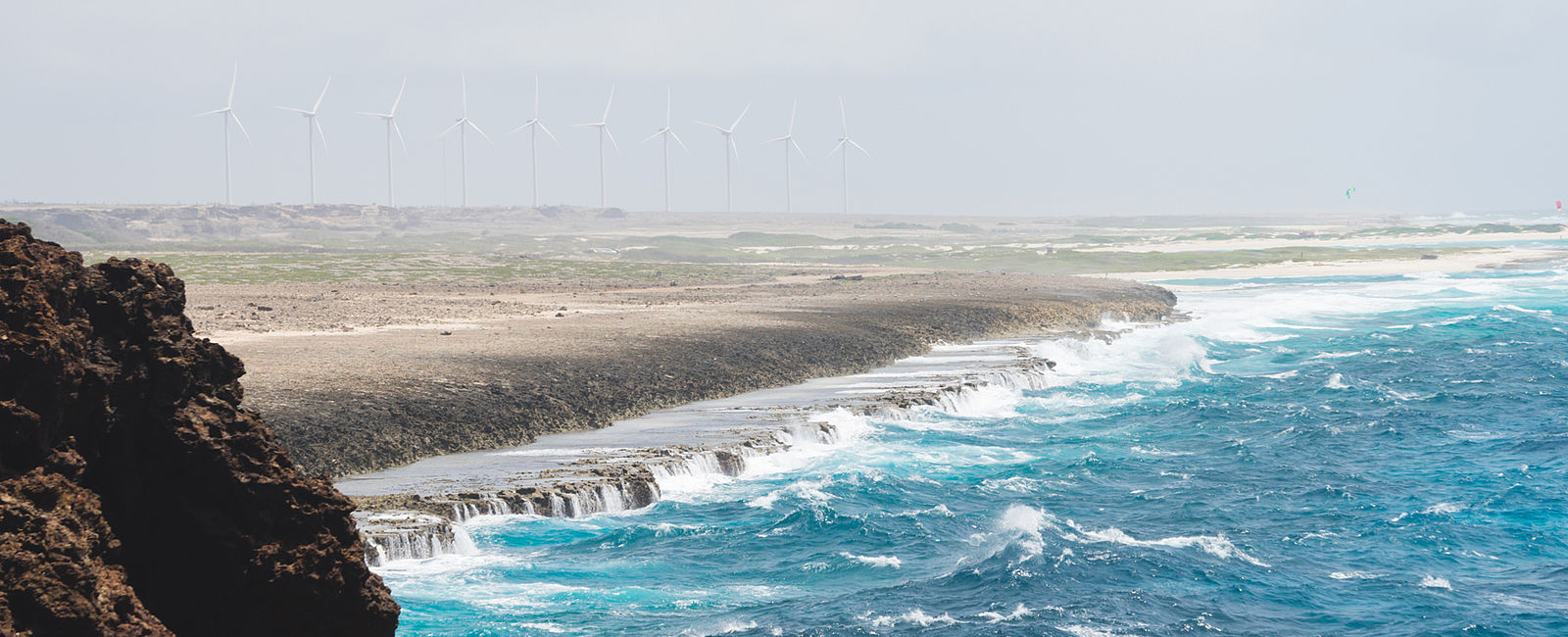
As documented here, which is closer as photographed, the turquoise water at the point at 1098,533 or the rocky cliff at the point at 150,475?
the rocky cliff at the point at 150,475

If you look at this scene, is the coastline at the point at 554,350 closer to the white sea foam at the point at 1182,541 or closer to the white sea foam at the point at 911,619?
the white sea foam at the point at 911,619

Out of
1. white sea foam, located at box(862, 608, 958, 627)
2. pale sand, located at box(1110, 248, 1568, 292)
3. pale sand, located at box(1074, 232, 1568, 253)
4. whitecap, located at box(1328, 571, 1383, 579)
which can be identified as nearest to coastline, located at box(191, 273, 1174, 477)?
white sea foam, located at box(862, 608, 958, 627)

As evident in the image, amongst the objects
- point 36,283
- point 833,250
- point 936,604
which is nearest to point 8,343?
point 36,283

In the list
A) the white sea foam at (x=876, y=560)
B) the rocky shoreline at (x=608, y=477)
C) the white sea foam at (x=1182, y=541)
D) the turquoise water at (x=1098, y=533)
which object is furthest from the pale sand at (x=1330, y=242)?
the white sea foam at (x=876, y=560)

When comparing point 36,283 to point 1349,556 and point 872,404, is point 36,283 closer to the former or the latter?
point 1349,556

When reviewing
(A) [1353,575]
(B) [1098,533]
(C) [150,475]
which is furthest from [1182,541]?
(C) [150,475]

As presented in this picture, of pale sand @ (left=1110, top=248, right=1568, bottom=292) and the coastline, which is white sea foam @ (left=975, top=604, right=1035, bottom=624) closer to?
the coastline
